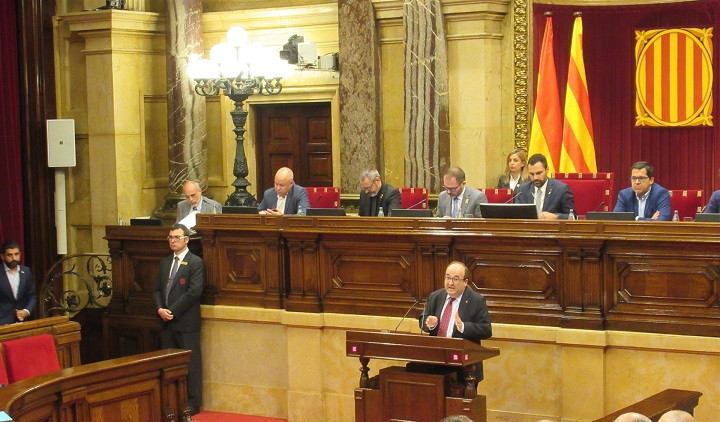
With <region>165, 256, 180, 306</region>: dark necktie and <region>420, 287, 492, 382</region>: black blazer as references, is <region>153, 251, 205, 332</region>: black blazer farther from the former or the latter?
<region>420, 287, 492, 382</region>: black blazer

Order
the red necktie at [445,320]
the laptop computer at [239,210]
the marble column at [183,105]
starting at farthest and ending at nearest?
the marble column at [183,105] → the laptop computer at [239,210] → the red necktie at [445,320]

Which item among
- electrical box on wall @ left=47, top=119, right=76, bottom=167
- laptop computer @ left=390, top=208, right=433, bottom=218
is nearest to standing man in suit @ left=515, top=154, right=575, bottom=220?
laptop computer @ left=390, top=208, right=433, bottom=218

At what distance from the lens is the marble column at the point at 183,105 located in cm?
1165

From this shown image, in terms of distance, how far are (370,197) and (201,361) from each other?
1.74m

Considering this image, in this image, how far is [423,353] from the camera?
6824mm

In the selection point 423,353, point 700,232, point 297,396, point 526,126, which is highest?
point 526,126

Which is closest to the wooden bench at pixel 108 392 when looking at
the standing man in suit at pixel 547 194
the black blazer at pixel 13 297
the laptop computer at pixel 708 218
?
the black blazer at pixel 13 297

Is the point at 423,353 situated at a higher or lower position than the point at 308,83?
lower

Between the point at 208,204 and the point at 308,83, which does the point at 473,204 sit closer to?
the point at 208,204

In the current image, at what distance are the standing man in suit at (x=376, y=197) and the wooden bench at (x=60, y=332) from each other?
2330 mm

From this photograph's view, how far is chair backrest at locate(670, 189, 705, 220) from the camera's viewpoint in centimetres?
851

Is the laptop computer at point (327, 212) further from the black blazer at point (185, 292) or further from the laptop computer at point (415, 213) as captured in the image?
the black blazer at point (185, 292)

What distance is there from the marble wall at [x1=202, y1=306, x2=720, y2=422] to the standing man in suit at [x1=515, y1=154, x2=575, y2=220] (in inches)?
36.5

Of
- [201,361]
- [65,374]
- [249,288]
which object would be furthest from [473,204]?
[65,374]
